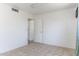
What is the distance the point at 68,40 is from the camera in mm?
4836

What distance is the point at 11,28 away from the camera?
14.1 feet

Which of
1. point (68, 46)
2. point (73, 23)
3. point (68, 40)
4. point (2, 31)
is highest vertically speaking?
point (73, 23)

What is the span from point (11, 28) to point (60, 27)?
9.25 ft

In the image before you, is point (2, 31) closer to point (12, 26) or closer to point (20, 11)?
point (12, 26)

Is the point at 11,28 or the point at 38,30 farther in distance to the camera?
the point at 38,30

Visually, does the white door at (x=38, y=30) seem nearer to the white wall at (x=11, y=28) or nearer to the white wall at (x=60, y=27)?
the white wall at (x=60, y=27)

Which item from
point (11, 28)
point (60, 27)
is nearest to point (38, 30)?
point (60, 27)

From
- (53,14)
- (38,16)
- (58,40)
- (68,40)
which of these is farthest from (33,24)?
(68,40)

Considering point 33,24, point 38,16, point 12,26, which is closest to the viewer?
point 12,26

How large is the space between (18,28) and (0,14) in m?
1.34

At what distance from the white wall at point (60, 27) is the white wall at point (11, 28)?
1.55 m

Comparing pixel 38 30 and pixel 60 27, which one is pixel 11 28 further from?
pixel 60 27

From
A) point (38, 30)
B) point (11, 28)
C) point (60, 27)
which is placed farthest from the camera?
point (38, 30)

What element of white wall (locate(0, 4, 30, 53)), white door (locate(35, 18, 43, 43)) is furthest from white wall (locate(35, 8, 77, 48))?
white wall (locate(0, 4, 30, 53))
